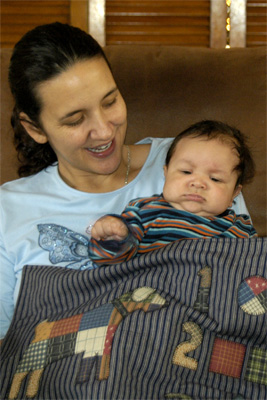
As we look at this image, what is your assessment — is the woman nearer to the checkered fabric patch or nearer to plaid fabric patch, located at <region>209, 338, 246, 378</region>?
the checkered fabric patch

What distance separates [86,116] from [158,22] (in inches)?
60.4

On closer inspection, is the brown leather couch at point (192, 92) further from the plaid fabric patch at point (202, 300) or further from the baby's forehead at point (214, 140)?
the plaid fabric patch at point (202, 300)

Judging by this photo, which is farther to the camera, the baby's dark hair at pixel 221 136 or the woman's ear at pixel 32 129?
the woman's ear at pixel 32 129

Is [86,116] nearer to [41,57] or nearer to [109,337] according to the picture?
[41,57]

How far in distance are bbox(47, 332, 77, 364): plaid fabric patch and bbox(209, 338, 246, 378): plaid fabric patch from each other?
30 centimetres

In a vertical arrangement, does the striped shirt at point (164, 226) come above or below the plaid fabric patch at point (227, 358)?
above

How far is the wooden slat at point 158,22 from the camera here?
263 cm

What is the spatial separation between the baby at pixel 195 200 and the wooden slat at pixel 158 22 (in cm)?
142

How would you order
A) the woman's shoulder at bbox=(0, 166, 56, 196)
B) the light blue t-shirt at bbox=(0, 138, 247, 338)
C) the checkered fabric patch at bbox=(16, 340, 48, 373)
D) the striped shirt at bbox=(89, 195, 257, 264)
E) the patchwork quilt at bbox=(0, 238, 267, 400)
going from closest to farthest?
the patchwork quilt at bbox=(0, 238, 267, 400) < the checkered fabric patch at bbox=(16, 340, 48, 373) < the striped shirt at bbox=(89, 195, 257, 264) < the light blue t-shirt at bbox=(0, 138, 247, 338) < the woman's shoulder at bbox=(0, 166, 56, 196)

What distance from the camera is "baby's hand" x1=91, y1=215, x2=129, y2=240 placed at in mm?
1173

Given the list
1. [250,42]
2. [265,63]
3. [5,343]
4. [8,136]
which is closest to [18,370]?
[5,343]

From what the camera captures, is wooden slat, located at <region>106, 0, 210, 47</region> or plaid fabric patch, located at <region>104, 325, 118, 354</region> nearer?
plaid fabric patch, located at <region>104, 325, 118, 354</region>

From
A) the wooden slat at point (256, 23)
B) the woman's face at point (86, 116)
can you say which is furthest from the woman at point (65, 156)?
the wooden slat at point (256, 23)

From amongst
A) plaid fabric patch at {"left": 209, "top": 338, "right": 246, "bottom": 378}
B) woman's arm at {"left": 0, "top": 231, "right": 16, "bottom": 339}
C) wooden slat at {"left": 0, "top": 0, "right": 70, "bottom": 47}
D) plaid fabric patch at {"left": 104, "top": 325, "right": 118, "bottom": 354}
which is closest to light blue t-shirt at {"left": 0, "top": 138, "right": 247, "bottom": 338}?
woman's arm at {"left": 0, "top": 231, "right": 16, "bottom": 339}
